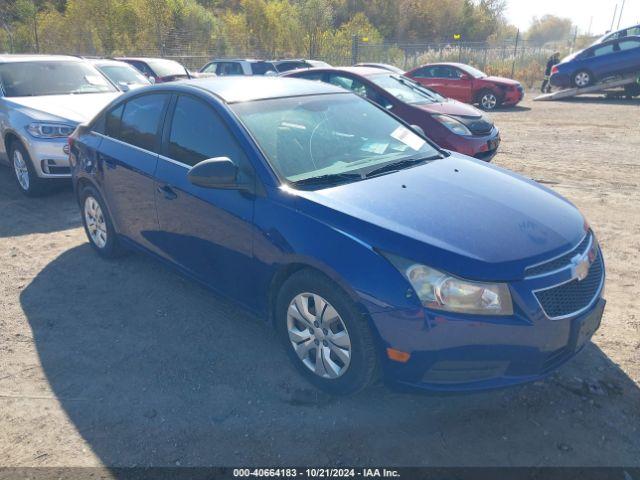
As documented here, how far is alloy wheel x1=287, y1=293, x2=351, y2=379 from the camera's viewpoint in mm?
3010

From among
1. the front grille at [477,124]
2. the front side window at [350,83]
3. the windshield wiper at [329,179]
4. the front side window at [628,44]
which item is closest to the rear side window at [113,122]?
the windshield wiper at [329,179]

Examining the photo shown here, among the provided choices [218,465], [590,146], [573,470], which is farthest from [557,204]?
[590,146]

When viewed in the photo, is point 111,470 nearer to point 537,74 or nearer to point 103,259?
point 103,259

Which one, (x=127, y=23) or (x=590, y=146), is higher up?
(x=127, y=23)

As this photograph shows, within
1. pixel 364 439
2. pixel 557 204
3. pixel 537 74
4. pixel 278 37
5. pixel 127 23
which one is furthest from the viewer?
pixel 278 37

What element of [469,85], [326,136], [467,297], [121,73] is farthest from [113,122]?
[469,85]

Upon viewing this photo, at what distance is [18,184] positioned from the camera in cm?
739

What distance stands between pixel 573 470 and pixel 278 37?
3092 cm

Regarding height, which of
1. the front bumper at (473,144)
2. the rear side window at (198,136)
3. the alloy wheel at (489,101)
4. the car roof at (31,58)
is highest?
the car roof at (31,58)

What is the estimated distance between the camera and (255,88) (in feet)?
13.4

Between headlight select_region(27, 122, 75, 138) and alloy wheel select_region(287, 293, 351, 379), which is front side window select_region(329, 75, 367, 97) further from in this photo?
alloy wheel select_region(287, 293, 351, 379)

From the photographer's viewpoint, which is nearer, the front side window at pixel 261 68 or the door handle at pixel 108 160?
the door handle at pixel 108 160

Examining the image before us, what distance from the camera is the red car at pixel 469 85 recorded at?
17.1 m

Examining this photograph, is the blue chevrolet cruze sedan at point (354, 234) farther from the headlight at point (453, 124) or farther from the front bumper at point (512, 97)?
the front bumper at point (512, 97)
